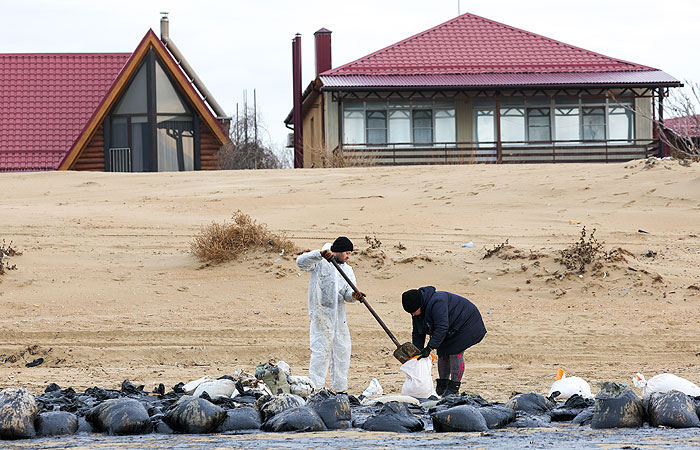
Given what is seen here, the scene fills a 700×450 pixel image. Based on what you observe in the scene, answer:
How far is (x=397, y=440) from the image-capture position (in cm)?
752

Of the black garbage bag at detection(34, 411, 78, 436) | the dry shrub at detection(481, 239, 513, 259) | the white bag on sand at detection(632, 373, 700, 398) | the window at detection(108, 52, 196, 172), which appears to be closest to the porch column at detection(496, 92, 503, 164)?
the window at detection(108, 52, 196, 172)

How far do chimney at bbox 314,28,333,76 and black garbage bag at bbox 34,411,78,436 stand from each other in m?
24.5

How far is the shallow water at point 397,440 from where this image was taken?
7.23m

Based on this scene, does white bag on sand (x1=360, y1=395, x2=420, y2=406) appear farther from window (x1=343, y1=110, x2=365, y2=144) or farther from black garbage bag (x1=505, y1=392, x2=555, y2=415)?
window (x1=343, y1=110, x2=365, y2=144)

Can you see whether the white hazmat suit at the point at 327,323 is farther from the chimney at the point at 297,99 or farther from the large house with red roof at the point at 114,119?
the chimney at the point at 297,99

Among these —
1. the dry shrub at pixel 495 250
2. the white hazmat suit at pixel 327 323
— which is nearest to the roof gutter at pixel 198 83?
the dry shrub at pixel 495 250

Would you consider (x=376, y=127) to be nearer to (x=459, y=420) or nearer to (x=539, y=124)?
(x=539, y=124)

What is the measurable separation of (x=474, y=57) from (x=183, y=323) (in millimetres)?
19420

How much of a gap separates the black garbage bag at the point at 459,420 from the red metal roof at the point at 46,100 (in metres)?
21.4

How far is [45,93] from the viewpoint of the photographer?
2939 centimetres

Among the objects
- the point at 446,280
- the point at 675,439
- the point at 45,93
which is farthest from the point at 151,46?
the point at 675,439

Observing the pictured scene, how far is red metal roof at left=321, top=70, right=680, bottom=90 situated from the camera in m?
28.0

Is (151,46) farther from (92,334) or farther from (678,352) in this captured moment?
(678,352)

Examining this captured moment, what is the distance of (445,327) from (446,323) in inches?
1.4
